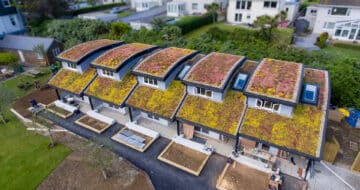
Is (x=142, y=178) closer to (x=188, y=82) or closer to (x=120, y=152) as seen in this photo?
(x=120, y=152)

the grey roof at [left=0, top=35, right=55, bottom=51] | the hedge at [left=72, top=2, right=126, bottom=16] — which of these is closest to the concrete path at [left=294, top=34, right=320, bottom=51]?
the grey roof at [left=0, top=35, right=55, bottom=51]

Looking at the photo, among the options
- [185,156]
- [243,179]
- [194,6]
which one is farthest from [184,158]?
[194,6]

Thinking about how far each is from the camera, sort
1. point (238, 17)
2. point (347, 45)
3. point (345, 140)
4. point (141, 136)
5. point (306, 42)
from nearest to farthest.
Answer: point (345, 140) < point (141, 136) < point (347, 45) < point (306, 42) < point (238, 17)

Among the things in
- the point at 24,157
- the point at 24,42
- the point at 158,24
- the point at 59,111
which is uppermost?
the point at 158,24

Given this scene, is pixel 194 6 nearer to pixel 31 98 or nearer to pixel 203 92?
pixel 31 98

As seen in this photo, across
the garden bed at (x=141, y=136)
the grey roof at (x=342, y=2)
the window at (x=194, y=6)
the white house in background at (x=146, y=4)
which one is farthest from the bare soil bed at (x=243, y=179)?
the white house in background at (x=146, y=4)

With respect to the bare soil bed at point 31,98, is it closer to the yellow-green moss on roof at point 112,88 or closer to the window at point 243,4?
the yellow-green moss on roof at point 112,88

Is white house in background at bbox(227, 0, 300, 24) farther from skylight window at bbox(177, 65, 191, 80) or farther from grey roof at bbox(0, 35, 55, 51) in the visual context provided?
grey roof at bbox(0, 35, 55, 51)
